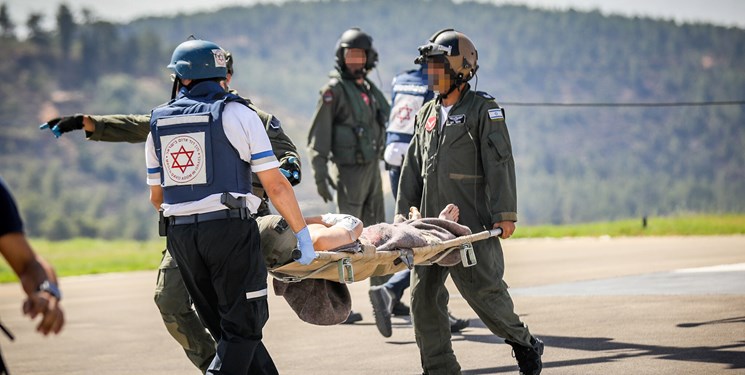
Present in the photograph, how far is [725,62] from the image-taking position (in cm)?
17062

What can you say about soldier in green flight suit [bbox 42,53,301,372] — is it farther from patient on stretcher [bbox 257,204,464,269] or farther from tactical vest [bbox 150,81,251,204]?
tactical vest [bbox 150,81,251,204]

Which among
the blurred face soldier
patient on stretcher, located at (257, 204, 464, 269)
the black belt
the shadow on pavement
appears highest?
the blurred face soldier

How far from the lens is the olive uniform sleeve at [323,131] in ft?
37.4

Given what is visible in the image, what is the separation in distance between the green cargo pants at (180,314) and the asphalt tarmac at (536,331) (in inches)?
56.8

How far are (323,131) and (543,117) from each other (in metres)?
166

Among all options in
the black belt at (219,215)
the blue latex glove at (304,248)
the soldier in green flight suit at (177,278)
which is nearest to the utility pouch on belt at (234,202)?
the black belt at (219,215)

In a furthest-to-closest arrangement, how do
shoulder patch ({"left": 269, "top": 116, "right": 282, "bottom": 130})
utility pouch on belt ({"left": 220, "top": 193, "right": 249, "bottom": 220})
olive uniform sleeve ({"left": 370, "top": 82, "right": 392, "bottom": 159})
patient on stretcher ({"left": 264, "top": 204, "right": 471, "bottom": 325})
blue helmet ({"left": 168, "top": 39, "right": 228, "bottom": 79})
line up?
olive uniform sleeve ({"left": 370, "top": 82, "right": 392, "bottom": 159}) < shoulder patch ({"left": 269, "top": 116, "right": 282, "bottom": 130}) < patient on stretcher ({"left": 264, "top": 204, "right": 471, "bottom": 325}) < blue helmet ({"left": 168, "top": 39, "right": 228, "bottom": 79}) < utility pouch on belt ({"left": 220, "top": 193, "right": 249, "bottom": 220})

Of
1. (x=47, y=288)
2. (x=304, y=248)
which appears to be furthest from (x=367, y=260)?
(x=47, y=288)

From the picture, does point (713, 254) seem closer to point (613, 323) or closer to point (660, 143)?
point (613, 323)

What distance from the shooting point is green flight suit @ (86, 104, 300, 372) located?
7228 mm

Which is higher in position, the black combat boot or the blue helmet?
the blue helmet

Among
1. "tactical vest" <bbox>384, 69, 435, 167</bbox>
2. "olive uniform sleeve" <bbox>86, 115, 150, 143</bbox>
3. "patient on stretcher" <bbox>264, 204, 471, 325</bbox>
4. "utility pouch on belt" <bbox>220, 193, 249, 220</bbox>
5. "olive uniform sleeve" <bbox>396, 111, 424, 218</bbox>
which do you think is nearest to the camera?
"utility pouch on belt" <bbox>220, 193, 249, 220</bbox>

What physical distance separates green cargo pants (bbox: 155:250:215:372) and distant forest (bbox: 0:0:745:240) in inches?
3764

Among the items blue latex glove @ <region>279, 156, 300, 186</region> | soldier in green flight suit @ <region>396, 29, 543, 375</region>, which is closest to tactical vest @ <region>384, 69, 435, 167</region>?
soldier in green flight suit @ <region>396, 29, 543, 375</region>
